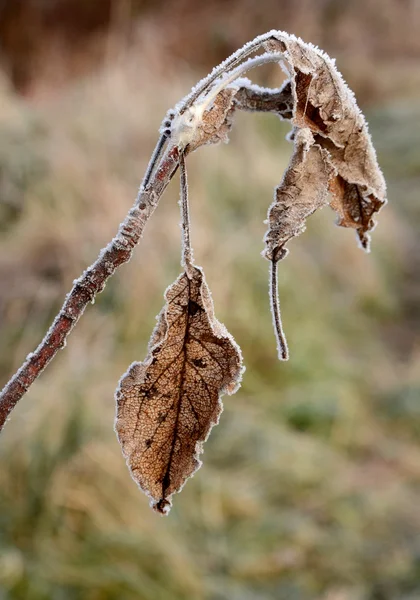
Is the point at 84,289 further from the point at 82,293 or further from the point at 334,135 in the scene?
the point at 334,135

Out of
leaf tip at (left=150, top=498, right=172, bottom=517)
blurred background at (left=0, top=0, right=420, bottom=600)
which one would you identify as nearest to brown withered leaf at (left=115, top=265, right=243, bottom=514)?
leaf tip at (left=150, top=498, right=172, bottom=517)

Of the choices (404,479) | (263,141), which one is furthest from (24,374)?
(263,141)

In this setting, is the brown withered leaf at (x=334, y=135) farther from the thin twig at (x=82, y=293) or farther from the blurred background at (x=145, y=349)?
the blurred background at (x=145, y=349)

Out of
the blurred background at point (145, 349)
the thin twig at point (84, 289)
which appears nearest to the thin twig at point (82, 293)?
the thin twig at point (84, 289)

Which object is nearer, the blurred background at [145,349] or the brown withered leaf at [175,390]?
the brown withered leaf at [175,390]

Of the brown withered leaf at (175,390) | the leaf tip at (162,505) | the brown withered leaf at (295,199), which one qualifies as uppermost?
the brown withered leaf at (295,199)

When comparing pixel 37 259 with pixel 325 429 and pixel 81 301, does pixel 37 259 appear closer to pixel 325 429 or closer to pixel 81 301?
pixel 325 429

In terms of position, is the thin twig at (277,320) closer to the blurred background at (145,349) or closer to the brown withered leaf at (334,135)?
the brown withered leaf at (334,135)

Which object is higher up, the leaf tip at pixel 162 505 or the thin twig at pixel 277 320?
the thin twig at pixel 277 320
